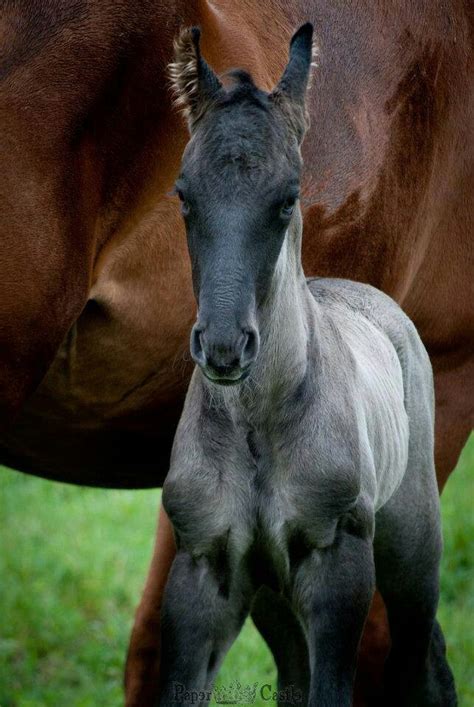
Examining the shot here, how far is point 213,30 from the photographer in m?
3.77

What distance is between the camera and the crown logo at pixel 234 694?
419 cm

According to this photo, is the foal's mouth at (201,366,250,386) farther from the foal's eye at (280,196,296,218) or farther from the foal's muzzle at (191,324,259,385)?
the foal's eye at (280,196,296,218)

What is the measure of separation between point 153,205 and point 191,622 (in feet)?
3.84

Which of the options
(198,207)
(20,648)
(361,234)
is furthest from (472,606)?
(198,207)

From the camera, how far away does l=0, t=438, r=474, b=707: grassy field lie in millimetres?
5453

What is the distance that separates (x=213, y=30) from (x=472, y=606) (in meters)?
3.33

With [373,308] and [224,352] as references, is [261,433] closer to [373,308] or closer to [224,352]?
[224,352]

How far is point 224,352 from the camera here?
2859mm

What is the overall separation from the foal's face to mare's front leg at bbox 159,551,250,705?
60cm

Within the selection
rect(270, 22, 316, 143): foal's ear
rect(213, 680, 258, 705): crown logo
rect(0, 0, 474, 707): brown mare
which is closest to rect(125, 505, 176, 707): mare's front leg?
rect(0, 0, 474, 707): brown mare

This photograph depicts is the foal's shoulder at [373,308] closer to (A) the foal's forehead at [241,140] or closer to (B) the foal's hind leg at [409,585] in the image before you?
(B) the foal's hind leg at [409,585]

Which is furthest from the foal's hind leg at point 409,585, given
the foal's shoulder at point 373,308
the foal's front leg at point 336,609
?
the foal's front leg at point 336,609

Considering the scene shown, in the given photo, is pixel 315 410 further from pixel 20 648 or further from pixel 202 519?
pixel 20 648

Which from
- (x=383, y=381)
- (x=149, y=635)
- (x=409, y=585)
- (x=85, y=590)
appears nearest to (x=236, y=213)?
(x=383, y=381)
